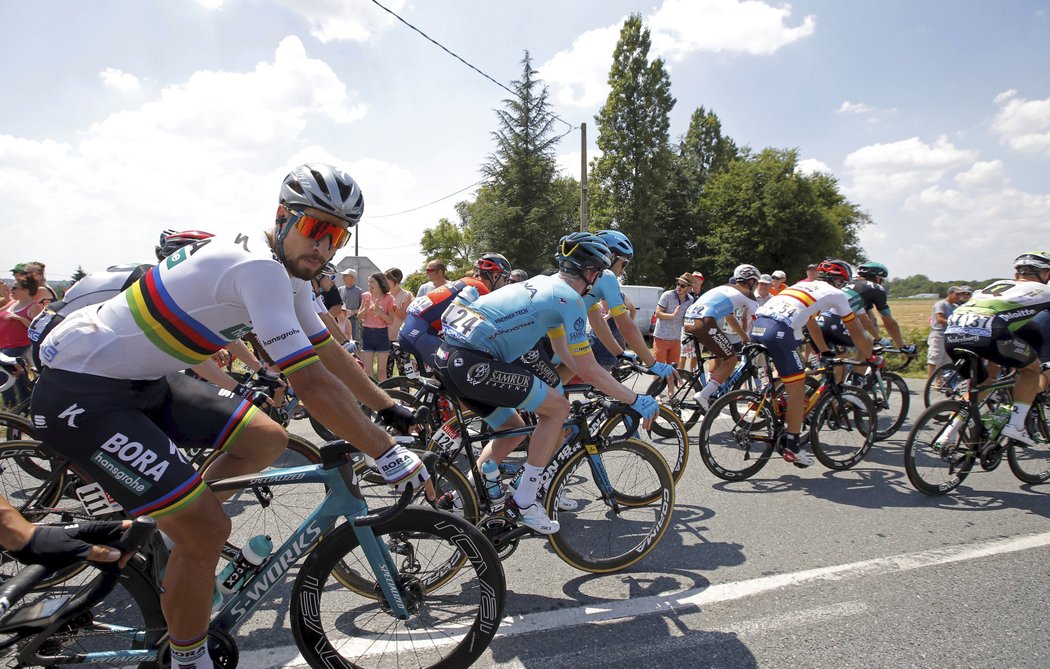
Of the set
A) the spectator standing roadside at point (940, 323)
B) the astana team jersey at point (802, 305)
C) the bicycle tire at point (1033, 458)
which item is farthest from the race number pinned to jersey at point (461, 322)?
the spectator standing roadside at point (940, 323)

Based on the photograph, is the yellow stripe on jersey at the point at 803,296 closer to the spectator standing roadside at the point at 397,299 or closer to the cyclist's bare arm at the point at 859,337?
the cyclist's bare arm at the point at 859,337

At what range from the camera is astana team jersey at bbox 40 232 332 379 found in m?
2.11

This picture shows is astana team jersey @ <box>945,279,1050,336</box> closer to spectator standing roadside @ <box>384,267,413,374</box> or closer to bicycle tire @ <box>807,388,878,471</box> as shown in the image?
bicycle tire @ <box>807,388,878,471</box>

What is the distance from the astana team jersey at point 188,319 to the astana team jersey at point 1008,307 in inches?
215

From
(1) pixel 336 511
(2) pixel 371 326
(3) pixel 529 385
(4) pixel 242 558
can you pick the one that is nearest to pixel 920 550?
(3) pixel 529 385

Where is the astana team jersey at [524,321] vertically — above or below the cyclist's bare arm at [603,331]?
above

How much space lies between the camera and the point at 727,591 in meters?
3.31

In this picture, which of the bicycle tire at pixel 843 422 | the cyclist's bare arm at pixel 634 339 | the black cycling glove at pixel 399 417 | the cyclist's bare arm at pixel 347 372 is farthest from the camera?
the bicycle tire at pixel 843 422

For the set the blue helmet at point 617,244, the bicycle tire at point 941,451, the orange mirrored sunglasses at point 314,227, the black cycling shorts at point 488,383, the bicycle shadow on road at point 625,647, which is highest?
the blue helmet at point 617,244

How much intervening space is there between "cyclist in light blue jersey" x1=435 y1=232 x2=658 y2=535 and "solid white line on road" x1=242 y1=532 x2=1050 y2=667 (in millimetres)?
637

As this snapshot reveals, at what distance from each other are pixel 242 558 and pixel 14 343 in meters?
6.37

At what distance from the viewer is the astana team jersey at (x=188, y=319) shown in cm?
211

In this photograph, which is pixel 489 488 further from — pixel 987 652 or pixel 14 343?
pixel 14 343

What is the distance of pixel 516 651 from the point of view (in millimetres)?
2744
